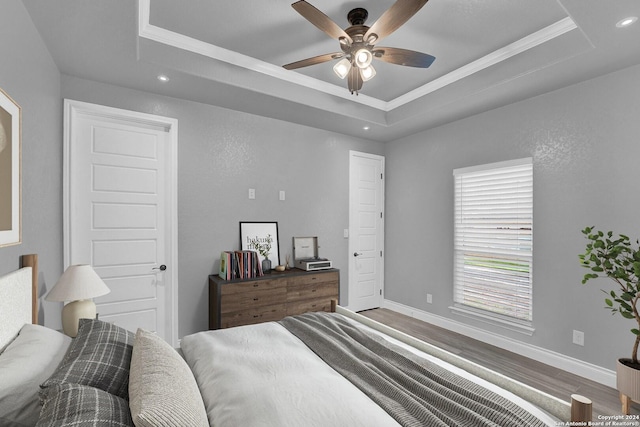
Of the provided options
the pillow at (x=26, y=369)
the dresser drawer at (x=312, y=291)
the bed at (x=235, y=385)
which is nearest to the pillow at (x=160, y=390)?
the bed at (x=235, y=385)

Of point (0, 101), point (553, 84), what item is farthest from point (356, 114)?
point (0, 101)

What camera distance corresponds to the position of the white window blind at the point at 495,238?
3.28m

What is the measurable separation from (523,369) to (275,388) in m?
2.74

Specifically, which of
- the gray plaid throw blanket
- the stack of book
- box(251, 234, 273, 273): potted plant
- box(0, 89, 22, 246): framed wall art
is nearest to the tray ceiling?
box(0, 89, 22, 246): framed wall art

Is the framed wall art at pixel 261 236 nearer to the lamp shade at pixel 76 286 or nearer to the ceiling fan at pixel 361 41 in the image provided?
the lamp shade at pixel 76 286

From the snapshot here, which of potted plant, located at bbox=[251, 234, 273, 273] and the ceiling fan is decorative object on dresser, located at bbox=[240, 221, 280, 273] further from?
the ceiling fan

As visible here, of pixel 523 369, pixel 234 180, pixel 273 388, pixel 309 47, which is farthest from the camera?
pixel 234 180

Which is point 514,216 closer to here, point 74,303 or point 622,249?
point 622,249

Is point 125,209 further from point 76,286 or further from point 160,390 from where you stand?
point 160,390

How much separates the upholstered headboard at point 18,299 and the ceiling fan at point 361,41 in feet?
6.82

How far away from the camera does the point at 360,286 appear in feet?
15.3

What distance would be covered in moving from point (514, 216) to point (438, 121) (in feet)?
4.72

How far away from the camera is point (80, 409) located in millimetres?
871

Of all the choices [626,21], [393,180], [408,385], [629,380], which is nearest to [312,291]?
[393,180]
